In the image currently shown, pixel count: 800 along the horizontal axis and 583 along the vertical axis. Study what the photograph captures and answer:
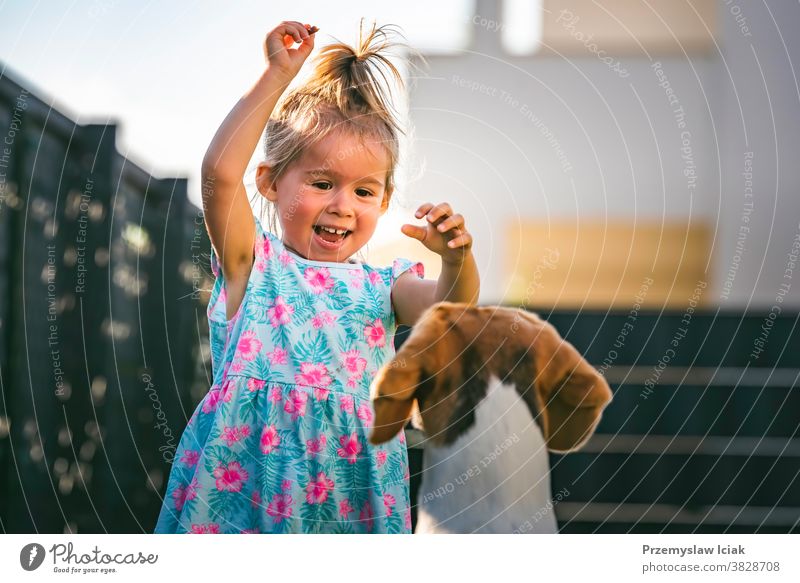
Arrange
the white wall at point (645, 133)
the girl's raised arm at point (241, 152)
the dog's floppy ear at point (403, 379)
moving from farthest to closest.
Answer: the white wall at point (645, 133) → the girl's raised arm at point (241, 152) → the dog's floppy ear at point (403, 379)

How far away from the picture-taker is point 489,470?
2.65 ft

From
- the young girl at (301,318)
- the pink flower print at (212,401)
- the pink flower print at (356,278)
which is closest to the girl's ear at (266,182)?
the young girl at (301,318)

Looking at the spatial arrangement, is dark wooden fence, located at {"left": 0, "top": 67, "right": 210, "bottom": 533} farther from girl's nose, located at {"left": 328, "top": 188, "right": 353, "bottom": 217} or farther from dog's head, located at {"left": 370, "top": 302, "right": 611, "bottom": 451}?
dog's head, located at {"left": 370, "top": 302, "right": 611, "bottom": 451}

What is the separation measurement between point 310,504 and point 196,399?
1.06 metres

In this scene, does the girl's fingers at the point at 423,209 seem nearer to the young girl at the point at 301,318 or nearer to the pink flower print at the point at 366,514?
the young girl at the point at 301,318

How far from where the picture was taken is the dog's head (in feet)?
2.65

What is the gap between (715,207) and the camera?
4.71ft

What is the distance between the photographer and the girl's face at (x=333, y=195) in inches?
38.2

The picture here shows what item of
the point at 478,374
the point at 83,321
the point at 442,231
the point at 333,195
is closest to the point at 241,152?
the point at 333,195

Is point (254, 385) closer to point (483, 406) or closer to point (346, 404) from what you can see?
point (346, 404)

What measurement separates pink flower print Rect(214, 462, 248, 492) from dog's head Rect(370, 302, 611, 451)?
21 cm

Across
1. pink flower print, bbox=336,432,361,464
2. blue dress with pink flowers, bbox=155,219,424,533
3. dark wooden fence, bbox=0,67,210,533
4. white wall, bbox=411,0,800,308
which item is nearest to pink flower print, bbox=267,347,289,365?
blue dress with pink flowers, bbox=155,219,424,533

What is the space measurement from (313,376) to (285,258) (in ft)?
0.43
